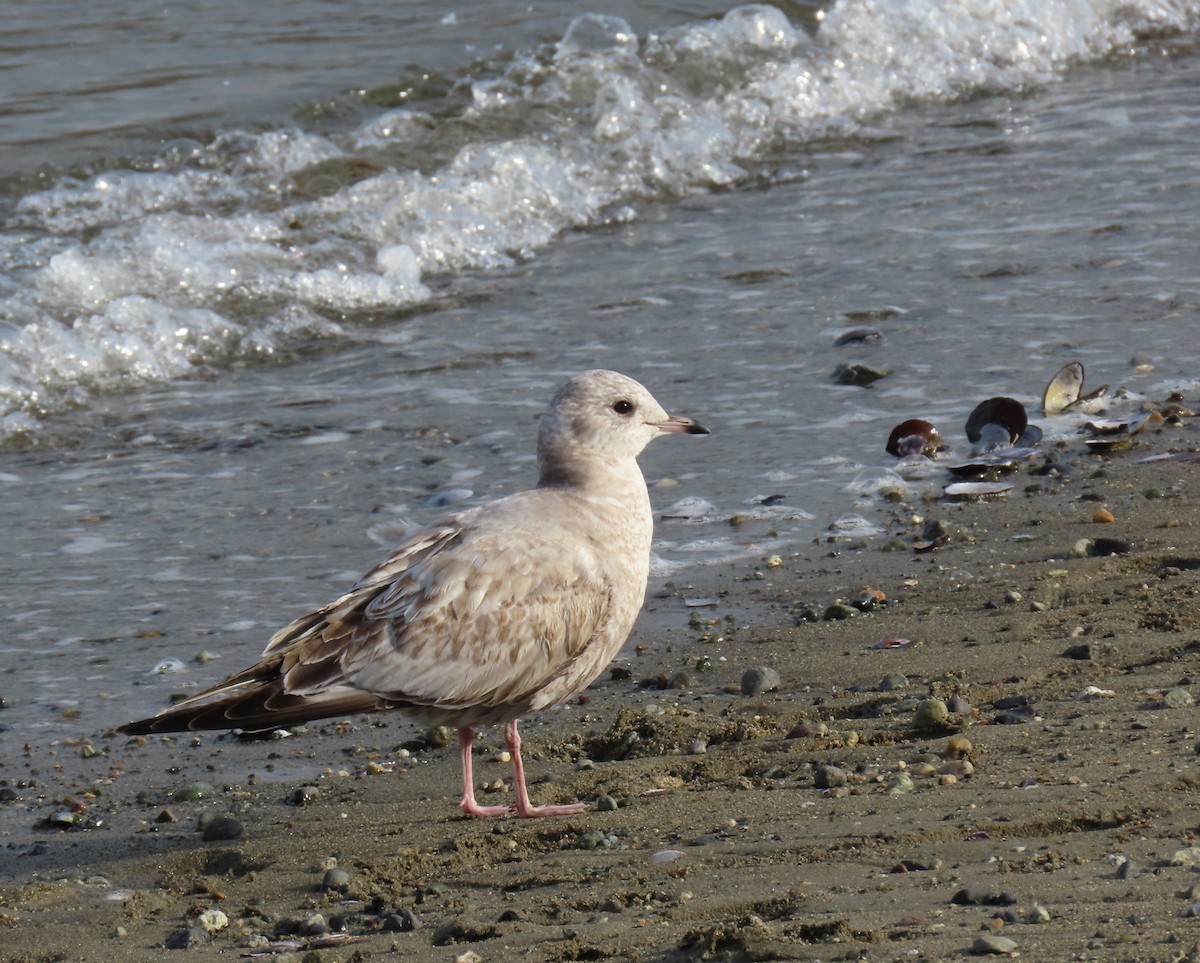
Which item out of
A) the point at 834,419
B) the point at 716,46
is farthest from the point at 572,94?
the point at 834,419

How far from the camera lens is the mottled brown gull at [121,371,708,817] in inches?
172

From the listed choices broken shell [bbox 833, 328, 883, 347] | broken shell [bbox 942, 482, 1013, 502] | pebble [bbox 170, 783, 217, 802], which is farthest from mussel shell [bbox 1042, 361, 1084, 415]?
pebble [bbox 170, 783, 217, 802]

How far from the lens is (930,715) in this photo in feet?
14.3

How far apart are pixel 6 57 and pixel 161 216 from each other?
3651 millimetres

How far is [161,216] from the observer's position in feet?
34.6

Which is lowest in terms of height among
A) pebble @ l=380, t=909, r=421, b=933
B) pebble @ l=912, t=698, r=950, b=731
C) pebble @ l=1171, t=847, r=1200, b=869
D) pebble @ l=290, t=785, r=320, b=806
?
pebble @ l=290, t=785, r=320, b=806

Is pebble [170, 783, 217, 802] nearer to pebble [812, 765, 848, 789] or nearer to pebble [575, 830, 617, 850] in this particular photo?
pebble [575, 830, 617, 850]

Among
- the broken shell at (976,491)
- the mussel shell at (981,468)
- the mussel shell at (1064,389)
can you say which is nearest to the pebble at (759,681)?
the broken shell at (976,491)

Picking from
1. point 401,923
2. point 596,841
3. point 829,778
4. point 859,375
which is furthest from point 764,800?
point 859,375

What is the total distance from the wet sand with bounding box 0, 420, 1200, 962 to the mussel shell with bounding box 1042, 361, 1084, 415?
109 centimetres

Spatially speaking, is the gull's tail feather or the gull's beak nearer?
the gull's tail feather

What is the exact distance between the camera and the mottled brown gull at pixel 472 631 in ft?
14.3

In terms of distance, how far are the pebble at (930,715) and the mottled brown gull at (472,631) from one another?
32.5 inches

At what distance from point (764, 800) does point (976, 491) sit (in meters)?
2.57
